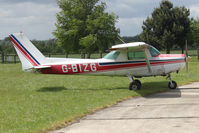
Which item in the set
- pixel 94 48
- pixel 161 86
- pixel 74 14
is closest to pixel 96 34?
pixel 94 48

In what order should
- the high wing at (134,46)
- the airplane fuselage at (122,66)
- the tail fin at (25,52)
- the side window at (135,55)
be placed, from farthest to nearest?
the tail fin at (25,52), the side window at (135,55), the airplane fuselage at (122,66), the high wing at (134,46)

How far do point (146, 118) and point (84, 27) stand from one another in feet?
116

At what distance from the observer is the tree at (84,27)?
40.8 meters

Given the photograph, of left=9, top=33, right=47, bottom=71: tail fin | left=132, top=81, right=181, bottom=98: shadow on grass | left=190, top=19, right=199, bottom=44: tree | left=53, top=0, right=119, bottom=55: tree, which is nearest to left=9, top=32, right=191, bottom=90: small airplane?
left=9, top=33, right=47, bottom=71: tail fin

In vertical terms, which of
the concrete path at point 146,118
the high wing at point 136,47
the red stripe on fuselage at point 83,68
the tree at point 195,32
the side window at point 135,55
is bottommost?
the concrete path at point 146,118

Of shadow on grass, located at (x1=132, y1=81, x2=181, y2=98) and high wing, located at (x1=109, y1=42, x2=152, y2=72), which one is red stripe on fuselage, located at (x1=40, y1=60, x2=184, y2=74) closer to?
high wing, located at (x1=109, y1=42, x2=152, y2=72)

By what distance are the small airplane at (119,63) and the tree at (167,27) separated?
27.7m

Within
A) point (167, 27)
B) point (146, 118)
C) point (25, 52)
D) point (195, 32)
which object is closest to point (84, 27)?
point (167, 27)

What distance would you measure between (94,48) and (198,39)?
1633cm

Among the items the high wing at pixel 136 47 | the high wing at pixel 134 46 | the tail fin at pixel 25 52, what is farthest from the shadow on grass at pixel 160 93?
the tail fin at pixel 25 52

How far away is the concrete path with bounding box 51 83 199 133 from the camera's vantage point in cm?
704

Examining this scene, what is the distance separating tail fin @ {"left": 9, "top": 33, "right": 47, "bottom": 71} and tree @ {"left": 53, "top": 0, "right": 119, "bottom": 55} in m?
25.2

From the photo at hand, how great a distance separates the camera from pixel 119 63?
14.4 meters

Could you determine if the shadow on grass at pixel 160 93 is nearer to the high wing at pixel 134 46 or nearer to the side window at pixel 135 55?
the side window at pixel 135 55
